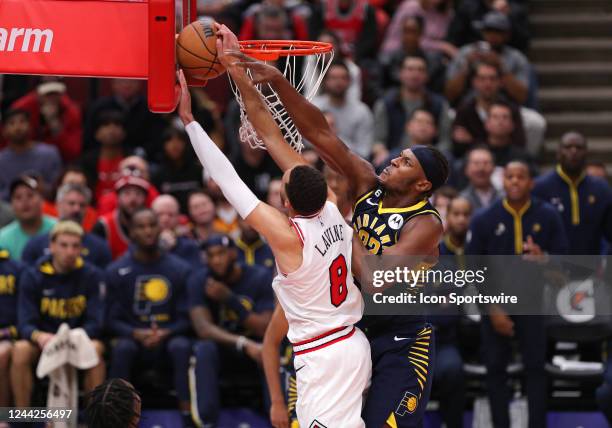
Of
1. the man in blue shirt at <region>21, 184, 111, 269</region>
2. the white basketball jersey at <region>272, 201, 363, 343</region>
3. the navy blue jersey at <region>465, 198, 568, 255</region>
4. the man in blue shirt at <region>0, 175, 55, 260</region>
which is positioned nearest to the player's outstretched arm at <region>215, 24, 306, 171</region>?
the white basketball jersey at <region>272, 201, 363, 343</region>

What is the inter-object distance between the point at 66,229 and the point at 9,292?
2.37 ft

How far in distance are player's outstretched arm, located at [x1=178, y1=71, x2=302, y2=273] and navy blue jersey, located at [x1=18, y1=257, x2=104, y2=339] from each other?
12.0ft

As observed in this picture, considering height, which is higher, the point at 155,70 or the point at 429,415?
the point at 155,70

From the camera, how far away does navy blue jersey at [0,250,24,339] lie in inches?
366

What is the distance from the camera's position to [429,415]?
9.23 metres

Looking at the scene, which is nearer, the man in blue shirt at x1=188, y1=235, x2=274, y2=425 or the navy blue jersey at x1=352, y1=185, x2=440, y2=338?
the navy blue jersey at x1=352, y1=185, x2=440, y2=338

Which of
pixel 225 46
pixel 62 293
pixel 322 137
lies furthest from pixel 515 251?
pixel 225 46

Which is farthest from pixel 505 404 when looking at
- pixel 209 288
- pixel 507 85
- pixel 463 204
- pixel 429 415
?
pixel 507 85

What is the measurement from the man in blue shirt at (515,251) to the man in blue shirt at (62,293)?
10.1 feet

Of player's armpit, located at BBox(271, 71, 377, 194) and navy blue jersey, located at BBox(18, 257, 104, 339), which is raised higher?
player's armpit, located at BBox(271, 71, 377, 194)

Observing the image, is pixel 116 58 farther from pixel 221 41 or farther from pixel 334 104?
pixel 334 104

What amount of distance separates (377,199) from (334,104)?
5.16 m

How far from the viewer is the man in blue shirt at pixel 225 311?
Result: 9109mm

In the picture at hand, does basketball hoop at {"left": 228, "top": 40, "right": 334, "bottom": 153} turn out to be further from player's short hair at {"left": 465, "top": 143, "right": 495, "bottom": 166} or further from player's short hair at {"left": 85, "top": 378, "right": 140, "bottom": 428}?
player's short hair at {"left": 465, "top": 143, "right": 495, "bottom": 166}
